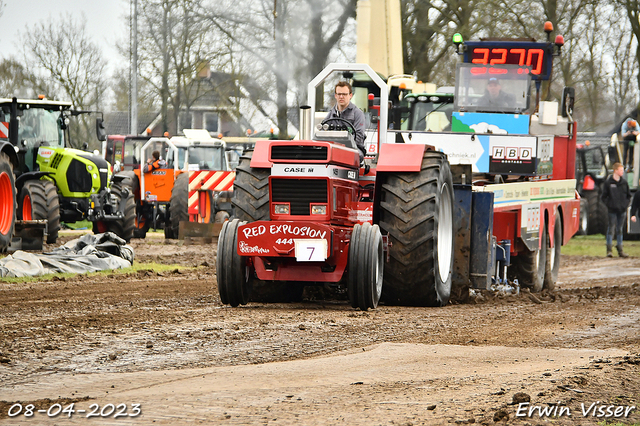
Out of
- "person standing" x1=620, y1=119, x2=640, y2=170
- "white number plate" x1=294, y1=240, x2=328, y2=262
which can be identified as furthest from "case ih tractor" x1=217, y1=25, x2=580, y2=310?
"person standing" x1=620, y1=119, x2=640, y2=170

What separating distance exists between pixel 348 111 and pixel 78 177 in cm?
1028

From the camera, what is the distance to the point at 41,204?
16188 mm

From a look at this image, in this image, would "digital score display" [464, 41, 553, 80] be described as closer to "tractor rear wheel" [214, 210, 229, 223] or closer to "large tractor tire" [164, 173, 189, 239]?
"tractor rear wheel" [214, 210, 229, 223]

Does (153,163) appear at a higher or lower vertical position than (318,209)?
higher

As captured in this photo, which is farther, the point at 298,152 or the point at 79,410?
the point at 298,152

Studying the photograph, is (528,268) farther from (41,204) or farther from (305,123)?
(41,204)

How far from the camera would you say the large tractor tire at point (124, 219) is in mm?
19141

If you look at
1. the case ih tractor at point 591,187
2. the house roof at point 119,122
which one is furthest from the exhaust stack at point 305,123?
the house roof at point 119,122

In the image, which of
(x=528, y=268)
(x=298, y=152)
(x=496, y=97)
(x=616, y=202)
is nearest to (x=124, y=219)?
(x=496, y=97)

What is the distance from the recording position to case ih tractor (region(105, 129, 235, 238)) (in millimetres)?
21469

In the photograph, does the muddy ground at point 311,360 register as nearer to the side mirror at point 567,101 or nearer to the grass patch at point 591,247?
the side mirror at point 567,101

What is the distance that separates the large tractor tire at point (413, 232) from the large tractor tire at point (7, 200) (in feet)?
24.6

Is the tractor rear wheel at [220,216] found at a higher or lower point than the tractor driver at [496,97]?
lower

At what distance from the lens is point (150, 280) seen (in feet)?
39.1
